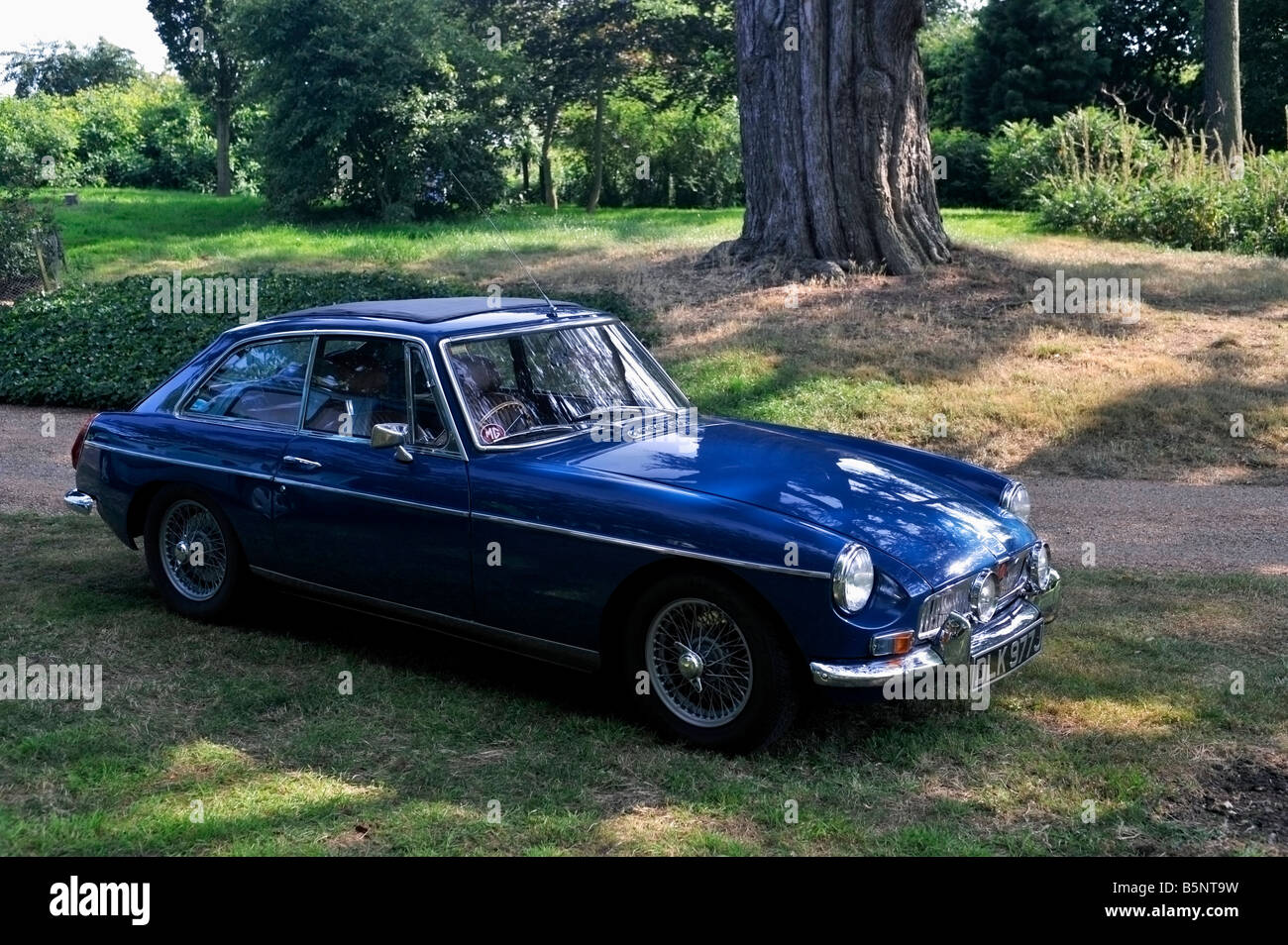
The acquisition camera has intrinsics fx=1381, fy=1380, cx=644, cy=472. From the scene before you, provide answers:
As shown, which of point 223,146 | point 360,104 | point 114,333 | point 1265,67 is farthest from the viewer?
point 1265,67

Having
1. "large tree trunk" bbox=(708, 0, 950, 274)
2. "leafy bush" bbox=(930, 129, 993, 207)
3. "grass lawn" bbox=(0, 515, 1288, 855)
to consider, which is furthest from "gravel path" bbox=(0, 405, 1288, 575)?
"leafy bush" bbox=(930, 129, 993, 207)

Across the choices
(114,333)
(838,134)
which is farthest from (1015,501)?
(114,333)

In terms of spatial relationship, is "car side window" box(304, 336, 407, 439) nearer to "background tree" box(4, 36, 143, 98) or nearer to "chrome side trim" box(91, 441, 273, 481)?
"chrome side trim" box(91, 441, 273, 481)

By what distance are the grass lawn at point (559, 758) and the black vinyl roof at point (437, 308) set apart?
1442 mm

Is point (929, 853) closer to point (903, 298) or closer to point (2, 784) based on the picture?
point (2, 784)

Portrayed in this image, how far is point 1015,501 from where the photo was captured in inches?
232

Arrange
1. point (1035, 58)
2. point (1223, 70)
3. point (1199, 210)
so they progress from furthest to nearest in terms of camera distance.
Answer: point (1035, 58), point (1223, 70), point (1199, 210)

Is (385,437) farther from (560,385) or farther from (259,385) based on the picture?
(259,385)

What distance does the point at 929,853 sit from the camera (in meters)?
4.29

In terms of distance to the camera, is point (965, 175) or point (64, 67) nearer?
point (965, 175)

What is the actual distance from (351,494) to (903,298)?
371 inches

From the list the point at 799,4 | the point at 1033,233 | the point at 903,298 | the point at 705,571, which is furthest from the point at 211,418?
the point at 1033,233

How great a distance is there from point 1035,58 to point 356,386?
3368cm

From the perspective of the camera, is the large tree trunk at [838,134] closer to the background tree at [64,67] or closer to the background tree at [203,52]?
the background tree at [203,52]
